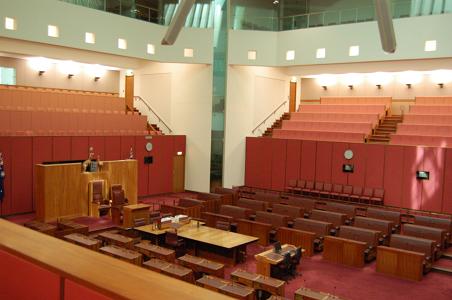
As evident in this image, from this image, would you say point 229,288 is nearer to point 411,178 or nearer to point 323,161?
point 411,178

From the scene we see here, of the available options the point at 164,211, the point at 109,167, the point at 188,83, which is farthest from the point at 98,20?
the point at 164,211

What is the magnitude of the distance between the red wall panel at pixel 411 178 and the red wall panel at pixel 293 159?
3.89 metres

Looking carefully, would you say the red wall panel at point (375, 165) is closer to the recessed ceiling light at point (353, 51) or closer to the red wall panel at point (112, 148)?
the recessed ceiling light at point (353, 51)

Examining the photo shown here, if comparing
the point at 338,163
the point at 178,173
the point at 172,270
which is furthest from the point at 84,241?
the point at 338,163

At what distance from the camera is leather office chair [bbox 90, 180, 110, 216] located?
1307 cm

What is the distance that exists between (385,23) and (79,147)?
10.9 metres

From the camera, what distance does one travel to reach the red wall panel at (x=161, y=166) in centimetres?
1709

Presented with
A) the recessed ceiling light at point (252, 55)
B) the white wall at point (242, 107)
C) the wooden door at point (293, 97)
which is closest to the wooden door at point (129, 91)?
the white wall at point (242, 107)

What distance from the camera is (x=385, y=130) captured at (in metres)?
16.9

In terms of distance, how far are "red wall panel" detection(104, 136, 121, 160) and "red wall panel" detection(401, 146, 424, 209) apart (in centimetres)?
1002

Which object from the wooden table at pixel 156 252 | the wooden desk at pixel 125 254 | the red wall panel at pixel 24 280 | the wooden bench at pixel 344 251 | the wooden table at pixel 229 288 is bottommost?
the wooden bench at pixel 344 251

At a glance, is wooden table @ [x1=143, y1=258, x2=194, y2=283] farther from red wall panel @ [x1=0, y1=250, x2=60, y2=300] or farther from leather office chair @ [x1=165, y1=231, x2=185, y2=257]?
red wall panel @ [x1=0, y1=250, x2=60, y2=300]

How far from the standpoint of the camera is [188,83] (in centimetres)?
1806

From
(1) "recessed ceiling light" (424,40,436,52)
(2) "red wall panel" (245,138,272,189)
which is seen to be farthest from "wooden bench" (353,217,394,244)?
(1) "recessed ceiling light" (424,40,436,52)
